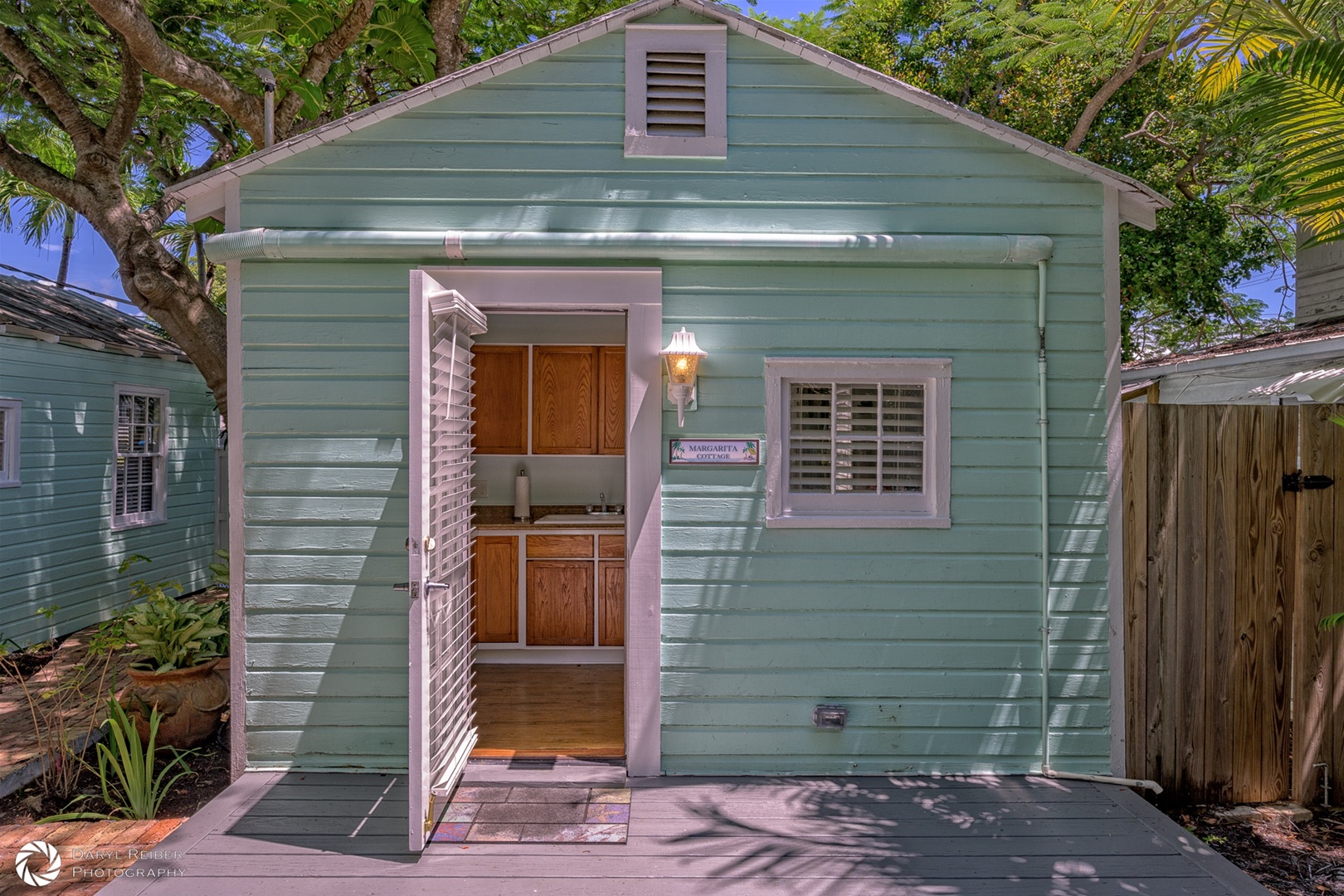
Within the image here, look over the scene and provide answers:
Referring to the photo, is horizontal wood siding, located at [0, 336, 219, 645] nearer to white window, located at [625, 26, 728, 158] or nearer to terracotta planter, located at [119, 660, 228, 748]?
terracotta planter, located at [119, 660, 228, 748]

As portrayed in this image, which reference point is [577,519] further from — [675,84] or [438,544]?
[675,84]

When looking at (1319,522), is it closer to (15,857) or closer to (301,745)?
(301,745)

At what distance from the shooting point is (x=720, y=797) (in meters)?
3.60

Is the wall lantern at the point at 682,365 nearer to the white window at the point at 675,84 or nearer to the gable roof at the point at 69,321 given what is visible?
the white window at the point at 675,84

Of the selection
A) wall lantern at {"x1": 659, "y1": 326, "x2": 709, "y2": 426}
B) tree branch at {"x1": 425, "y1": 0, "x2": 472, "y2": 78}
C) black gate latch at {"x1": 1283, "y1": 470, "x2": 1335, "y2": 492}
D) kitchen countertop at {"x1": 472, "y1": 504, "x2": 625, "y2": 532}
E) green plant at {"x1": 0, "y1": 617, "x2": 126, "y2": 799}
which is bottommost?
green plant at {"x1": 0, "y1": 617, "x2": 126, "y2": 799}

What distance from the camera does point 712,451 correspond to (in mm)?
3854

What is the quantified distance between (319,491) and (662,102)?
100.0 inches

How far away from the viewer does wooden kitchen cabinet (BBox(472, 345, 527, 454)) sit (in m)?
6.32

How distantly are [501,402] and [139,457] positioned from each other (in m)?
4.82

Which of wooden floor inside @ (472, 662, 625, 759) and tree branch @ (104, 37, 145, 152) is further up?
tree branch @ (104, 37, 145, 152)

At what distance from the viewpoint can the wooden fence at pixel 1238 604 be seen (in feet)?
12.3

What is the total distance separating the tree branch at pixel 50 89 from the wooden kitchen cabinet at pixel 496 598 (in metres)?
4.07

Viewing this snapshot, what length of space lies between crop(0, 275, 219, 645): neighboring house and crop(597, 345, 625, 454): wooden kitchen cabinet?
4.92m

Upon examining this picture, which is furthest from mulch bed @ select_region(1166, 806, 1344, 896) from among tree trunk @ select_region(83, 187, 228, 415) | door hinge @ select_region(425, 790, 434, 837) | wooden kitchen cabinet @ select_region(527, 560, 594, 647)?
tree trunk @ select_region(83, 187, 228, 415)
